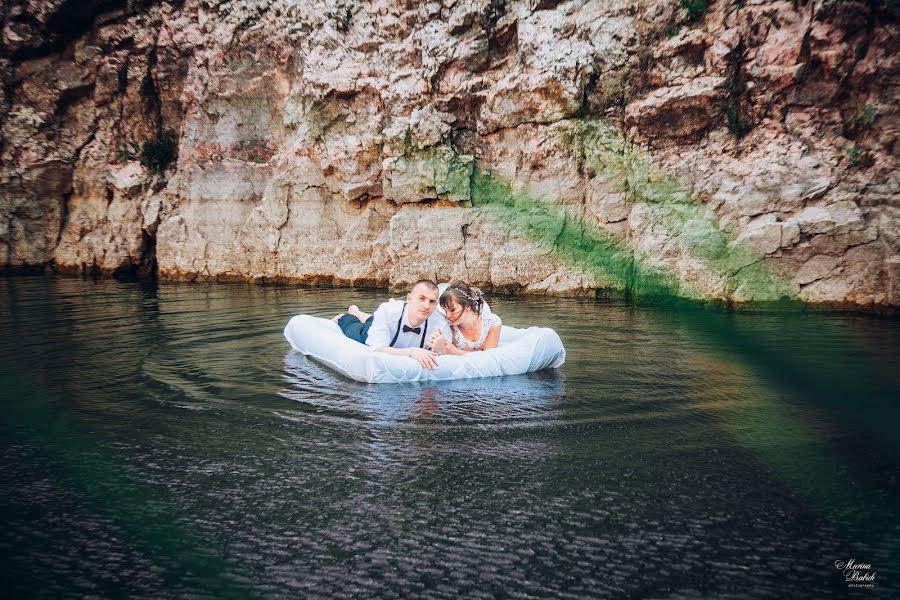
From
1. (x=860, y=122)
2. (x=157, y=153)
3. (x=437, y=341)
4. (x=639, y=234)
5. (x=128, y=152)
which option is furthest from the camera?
(x=128, y=152)

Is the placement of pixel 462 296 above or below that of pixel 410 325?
above

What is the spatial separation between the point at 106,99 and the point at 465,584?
→ 65.1 feet

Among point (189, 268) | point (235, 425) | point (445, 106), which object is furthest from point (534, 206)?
point (235, 425)

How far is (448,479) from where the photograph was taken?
3.28 m

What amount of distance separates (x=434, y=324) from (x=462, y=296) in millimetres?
414

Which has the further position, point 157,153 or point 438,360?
point 157,153

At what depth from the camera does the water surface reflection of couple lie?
5.57 metres

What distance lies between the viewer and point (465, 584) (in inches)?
93.6

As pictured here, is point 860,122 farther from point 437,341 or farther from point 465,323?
point 437,341

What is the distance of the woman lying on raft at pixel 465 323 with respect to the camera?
581 centimetres

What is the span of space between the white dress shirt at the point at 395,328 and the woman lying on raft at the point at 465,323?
89mm

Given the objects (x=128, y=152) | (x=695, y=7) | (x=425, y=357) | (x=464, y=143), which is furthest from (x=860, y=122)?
(x=128, y=152)

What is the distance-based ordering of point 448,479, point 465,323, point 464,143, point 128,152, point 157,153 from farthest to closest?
point 128,152, point 157,153, point 464,143, point 465,323, point 448,479

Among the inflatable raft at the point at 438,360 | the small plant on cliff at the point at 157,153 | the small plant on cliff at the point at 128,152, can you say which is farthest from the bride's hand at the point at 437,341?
the small plant on cliff at the point at 128,152
